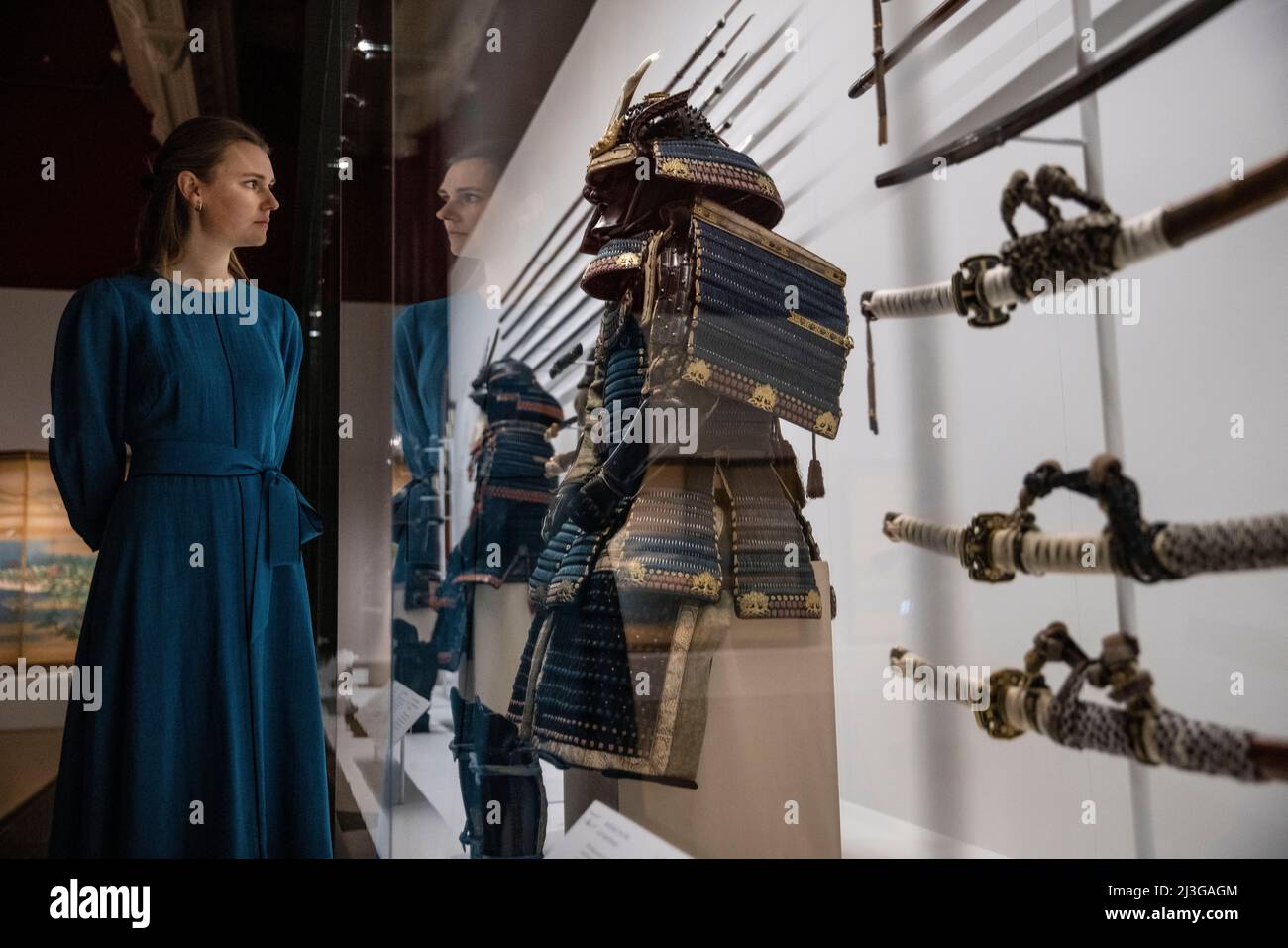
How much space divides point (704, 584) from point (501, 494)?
0.53 m

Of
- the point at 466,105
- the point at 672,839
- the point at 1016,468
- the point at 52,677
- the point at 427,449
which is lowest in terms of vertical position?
the point at 672,839

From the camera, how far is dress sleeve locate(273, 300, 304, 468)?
2121mm

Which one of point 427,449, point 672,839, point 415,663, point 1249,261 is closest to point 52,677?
point 415,663

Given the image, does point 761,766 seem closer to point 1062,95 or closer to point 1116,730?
point 1116,730

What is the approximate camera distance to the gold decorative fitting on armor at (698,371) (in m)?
1.74

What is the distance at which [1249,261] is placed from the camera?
4.87 ft

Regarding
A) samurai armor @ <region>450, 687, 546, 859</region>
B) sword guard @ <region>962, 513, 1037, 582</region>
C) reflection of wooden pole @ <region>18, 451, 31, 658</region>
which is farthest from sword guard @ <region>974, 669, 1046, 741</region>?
reflection of wooden pole @ <region>18, 451, 31, 658</region>

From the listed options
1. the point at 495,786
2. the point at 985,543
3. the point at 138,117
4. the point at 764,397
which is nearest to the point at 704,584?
the point at 764,397

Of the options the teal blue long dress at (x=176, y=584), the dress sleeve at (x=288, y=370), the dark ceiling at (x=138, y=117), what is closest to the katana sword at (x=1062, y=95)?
the dark ceiling at (x=138, y=117)

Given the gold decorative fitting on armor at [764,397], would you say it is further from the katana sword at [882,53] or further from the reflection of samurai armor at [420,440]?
the reflection of samurai armor at [420,440]

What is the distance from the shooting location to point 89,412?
75.2 inches

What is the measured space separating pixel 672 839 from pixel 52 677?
120 cm

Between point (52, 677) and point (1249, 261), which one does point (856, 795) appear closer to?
point (1249, 261)

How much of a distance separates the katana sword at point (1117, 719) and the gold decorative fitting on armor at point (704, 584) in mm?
443
